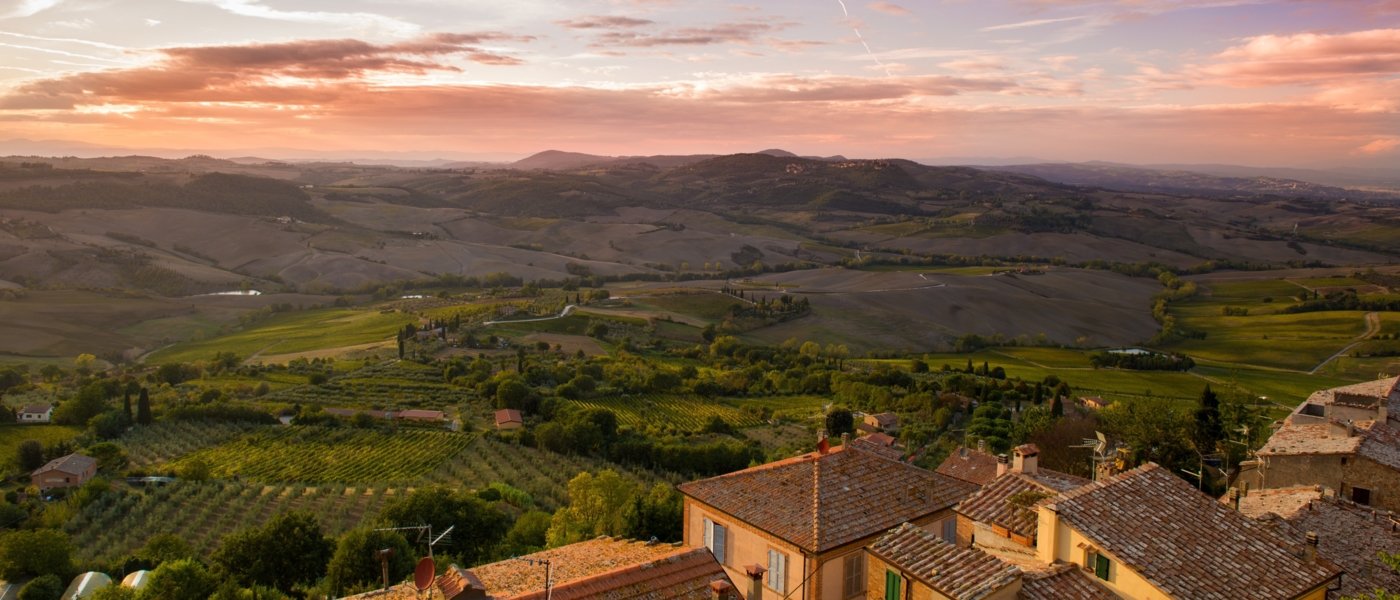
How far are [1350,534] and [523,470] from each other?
3875 cm

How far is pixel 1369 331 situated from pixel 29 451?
391 ft

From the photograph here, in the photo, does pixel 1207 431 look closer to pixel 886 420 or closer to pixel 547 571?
pixel 886 420

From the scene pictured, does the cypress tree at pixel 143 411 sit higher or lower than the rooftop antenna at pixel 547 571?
lower

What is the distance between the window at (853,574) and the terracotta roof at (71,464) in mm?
46327

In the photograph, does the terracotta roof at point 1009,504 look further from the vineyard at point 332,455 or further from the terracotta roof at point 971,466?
the vineyard at point 332,455

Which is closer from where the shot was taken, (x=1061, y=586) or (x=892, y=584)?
(x=1061, y=586)

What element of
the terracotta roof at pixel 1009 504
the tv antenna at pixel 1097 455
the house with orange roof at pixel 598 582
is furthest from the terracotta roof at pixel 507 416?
the terracotta roof at pixel 1009 504

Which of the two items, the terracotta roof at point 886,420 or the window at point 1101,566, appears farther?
the terracotta roof at point 886,420

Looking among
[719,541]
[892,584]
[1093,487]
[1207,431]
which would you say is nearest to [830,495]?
[719,541]

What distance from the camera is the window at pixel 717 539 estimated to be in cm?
1850

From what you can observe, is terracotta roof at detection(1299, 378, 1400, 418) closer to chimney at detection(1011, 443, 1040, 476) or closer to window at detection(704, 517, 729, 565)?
chimney at detection(1011, 443, 1040, 476)

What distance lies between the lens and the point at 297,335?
327ft

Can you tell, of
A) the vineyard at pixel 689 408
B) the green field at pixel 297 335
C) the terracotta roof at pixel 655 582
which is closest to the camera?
the terracotta roof at pixel 655 582

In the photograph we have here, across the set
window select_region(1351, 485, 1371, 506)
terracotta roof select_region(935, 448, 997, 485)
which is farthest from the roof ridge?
terracotta roof select_region(935, 448, 997, 485)
